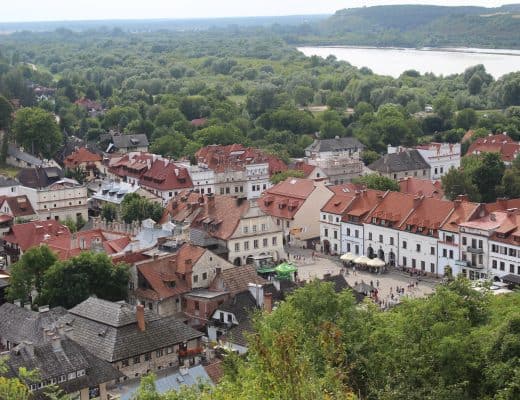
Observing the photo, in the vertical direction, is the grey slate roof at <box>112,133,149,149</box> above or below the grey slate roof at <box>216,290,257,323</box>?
below

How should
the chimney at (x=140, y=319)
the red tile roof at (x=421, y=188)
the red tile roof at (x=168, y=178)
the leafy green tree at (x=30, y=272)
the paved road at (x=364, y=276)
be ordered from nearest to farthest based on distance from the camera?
the chimney at (x=140, y=319), the leafy green tree at (x=30, y=272), the paved road at (x=364, y=276), the red tile roof at (x=421, y=188), the red tile roof at (x=168, y=178)

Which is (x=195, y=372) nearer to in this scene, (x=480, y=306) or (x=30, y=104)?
(x=480, y=306)

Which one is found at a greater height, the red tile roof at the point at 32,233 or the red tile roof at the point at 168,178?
the red tile roof at the point at 32,233

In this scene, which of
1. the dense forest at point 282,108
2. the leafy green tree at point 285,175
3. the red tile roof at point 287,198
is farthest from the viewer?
the dense forest at point 282,108

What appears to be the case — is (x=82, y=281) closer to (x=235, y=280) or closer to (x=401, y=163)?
(x=235, y=280)

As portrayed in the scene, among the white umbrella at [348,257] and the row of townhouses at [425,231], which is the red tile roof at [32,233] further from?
the row of townhouses at [425,231]

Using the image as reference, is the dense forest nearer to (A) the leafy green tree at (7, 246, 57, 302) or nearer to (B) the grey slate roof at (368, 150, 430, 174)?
(B) the grey slate roof at (368, 150, 430, 174)

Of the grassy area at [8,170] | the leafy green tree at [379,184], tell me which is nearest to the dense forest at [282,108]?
the grassy area at [8,170]

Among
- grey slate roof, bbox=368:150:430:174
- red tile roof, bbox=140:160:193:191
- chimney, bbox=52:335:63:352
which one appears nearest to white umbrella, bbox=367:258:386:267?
red tile roof, bbox=140:160:193:191
